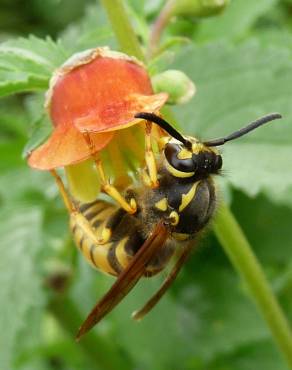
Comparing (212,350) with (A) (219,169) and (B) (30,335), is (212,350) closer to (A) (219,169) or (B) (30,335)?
(B) (30,335)

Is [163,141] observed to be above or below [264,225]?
above

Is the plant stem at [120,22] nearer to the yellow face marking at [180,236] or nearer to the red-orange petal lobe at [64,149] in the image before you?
the red-orange petal lobe at [64,149]

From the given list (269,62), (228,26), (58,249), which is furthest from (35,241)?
(228,26)

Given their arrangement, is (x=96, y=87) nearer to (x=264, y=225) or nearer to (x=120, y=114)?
(x=120, y=114)

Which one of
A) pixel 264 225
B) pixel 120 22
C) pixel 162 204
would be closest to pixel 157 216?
pixel 162 204

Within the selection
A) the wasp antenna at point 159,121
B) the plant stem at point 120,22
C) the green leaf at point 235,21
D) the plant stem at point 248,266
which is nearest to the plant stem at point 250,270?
the plant stem at point 248,266
